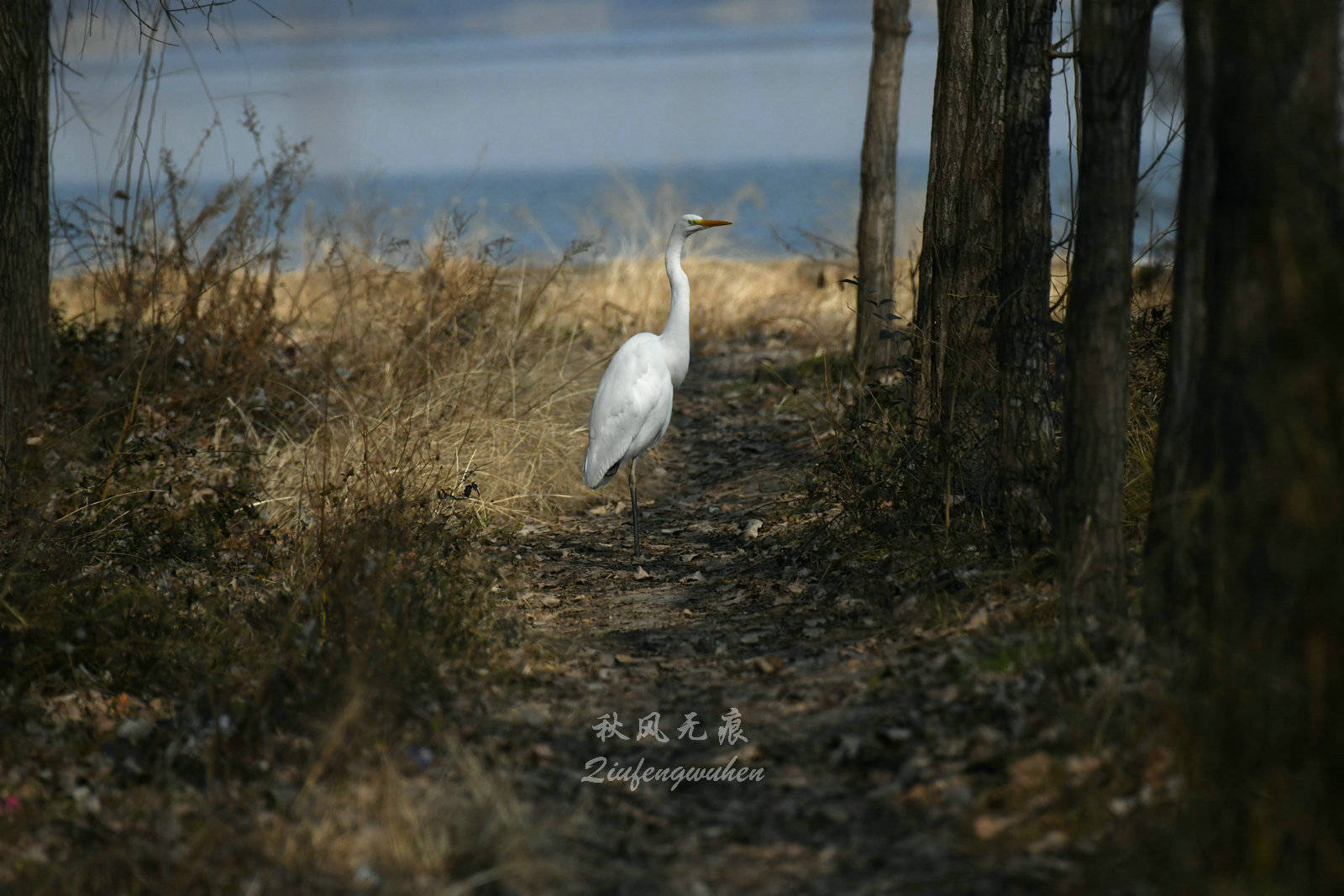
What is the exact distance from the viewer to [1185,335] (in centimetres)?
322

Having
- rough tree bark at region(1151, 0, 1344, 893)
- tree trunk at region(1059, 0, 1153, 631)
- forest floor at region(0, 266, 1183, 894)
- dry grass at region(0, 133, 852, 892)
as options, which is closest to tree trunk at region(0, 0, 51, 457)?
dry grass at region(0, 133, 852, 892)

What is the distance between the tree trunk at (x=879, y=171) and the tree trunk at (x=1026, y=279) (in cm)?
344

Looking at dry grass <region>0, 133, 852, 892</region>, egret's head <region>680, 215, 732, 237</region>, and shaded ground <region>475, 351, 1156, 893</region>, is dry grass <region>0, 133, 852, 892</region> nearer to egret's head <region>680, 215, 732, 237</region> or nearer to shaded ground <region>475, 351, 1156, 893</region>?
shaded ground <region>475, 351, 1156, 893</region>

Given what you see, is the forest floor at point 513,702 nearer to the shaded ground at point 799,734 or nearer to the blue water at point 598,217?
the shaded ground at point 799,734

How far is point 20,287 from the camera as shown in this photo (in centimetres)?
663

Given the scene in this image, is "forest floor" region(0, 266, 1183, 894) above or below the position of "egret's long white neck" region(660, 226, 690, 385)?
below

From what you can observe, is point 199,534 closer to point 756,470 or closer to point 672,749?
point 672,749

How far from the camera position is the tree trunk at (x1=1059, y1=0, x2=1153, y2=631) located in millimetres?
3438

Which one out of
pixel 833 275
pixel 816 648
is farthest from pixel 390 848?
pixel 833 275

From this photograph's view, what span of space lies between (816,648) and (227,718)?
7.02 feet

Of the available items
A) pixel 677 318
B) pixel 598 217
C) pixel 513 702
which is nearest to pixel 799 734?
pixel 513 702

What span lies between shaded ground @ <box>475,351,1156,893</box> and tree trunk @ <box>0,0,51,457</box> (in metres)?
3.16

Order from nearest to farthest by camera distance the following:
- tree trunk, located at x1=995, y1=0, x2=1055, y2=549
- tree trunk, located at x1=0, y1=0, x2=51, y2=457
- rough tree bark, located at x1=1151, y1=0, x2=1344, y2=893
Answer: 1. rough tree bark, located at x1=1151, y1=0, x2=1344, y2=893
2. tree trunk, located at x1=995, y1=0, x2=1055, y2=549
3. tree trunk, located at x1=0, y1=0, x2=51, y2=457

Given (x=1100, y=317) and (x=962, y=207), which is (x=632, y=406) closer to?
(x=962, y=207)
